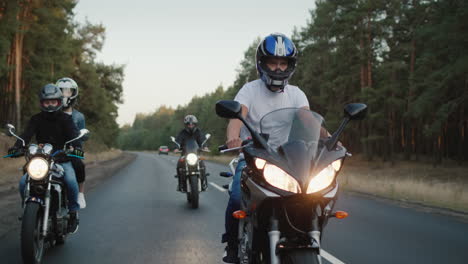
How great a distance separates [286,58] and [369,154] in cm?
3823

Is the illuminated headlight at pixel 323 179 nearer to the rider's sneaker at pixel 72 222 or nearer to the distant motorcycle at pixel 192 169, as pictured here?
the rider's sneaker at pixel 72 222

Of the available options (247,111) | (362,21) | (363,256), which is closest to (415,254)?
(363,256)

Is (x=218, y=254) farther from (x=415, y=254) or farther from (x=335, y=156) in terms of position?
(x=335, y=156)

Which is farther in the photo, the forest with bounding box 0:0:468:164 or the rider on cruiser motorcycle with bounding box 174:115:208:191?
the forest with bounding box 0:0:468:164

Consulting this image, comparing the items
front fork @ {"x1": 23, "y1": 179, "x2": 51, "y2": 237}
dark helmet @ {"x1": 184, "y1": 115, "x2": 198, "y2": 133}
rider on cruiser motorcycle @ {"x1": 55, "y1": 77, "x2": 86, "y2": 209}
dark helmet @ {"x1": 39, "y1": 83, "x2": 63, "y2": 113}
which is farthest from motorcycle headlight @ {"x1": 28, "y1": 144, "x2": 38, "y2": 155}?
dark helmet @ {"x1": 184, "y1": 115, "x2": 198, "y2": 133}

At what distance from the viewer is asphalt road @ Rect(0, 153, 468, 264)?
17.0 ft

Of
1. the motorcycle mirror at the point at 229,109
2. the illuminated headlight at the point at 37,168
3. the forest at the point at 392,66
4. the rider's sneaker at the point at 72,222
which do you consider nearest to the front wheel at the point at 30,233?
the illuminated headlight at the point at 37,168

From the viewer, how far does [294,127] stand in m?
2.94

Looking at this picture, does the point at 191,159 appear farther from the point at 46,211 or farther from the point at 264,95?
the point at 264,95

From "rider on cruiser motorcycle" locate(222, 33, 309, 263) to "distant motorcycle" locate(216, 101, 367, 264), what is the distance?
0.54 metres

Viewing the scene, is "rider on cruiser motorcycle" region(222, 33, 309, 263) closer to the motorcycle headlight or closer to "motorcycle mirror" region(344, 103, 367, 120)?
"motorcycle mirror" region(344, 103, 367, 120)

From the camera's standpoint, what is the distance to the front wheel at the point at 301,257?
246 centimetres

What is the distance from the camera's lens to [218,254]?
5.39m

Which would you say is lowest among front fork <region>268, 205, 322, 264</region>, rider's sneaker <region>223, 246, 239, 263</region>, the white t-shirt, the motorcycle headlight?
rider's sneaker <region>223, 246, 239, 263</region>
